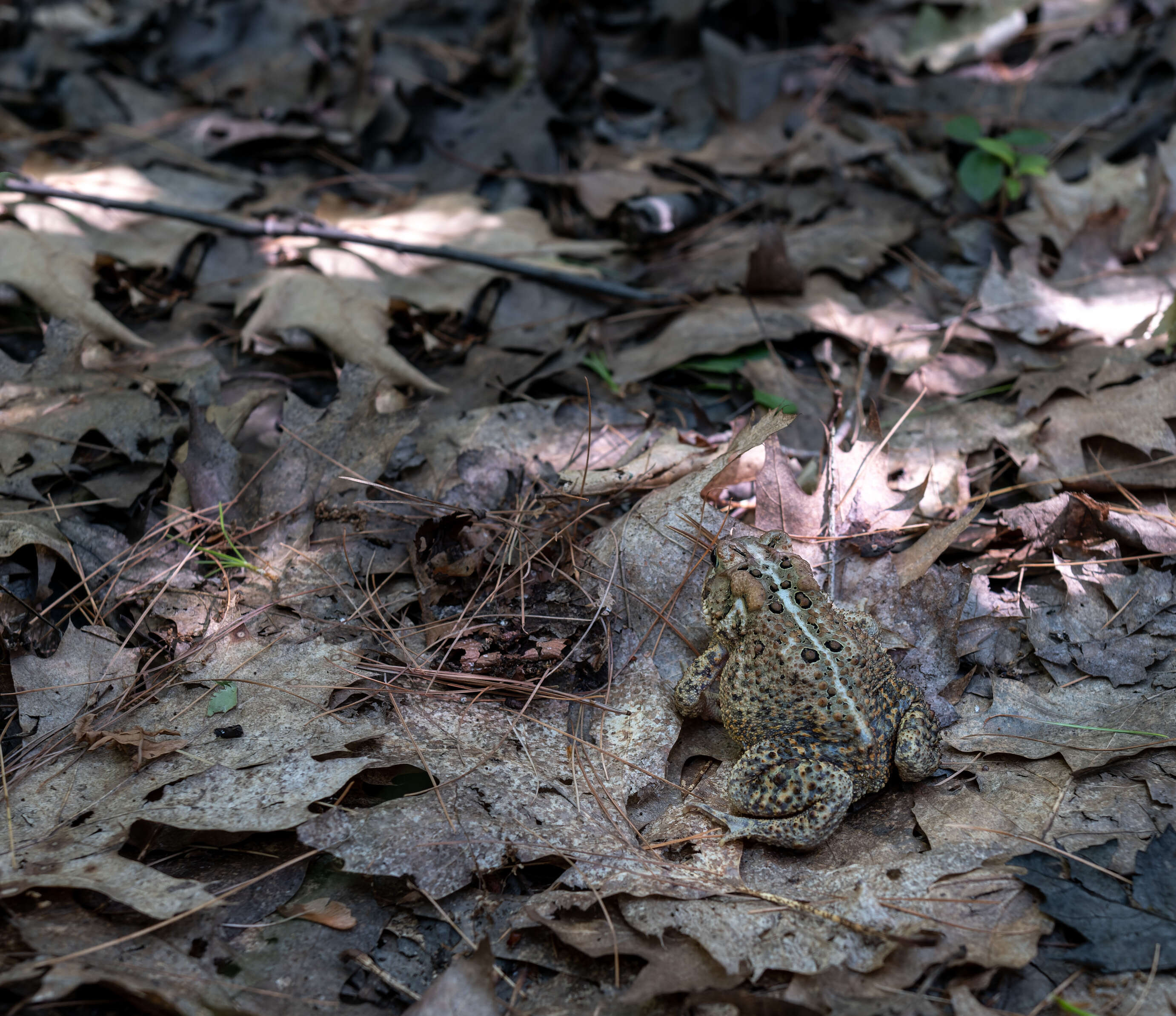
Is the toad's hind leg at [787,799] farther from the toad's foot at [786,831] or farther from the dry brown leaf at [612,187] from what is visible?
the dry brown leaf at [612,187]

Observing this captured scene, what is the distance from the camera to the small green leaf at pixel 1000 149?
548 centimetres

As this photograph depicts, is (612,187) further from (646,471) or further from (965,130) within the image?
(646,471)

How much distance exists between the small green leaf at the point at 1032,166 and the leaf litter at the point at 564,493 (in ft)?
0.20

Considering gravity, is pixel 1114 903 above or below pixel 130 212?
below

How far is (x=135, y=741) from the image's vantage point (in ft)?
9.13

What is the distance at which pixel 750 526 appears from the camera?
3660 millimetres

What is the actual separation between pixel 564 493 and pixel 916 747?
5.74ft

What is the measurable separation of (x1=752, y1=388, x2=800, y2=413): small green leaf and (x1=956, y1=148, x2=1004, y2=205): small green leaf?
2.42 meters

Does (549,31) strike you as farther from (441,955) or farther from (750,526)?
(441,955)

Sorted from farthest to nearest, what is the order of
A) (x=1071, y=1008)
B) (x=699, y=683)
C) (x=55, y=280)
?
(x=55, y=280) < (x=699, y=683) < (x=1071, y=1008)

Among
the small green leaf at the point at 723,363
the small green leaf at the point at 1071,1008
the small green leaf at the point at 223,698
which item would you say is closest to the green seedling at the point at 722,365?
the small green leaf at the point at 723,363

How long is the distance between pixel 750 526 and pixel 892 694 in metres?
0.95

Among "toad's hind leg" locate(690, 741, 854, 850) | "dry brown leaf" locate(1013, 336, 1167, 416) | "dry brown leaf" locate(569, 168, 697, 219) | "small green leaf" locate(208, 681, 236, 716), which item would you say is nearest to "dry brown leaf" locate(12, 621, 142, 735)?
"small green leaf" locate(208, 681, 236, 716)

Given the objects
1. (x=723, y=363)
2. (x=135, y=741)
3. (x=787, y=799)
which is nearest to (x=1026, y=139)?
(x=723, y=363)
